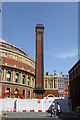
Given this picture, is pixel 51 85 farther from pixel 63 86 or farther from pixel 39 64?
pixel 39 64

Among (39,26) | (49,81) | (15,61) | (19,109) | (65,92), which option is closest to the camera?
(19,109)

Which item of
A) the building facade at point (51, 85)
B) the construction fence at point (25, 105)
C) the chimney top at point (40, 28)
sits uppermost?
the chimney top at point (40, 28)

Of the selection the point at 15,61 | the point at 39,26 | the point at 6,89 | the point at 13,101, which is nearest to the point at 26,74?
the point at 15,61

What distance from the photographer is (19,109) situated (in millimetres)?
28141

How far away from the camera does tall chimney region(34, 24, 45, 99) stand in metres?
35.4

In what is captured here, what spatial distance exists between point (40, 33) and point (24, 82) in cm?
1689

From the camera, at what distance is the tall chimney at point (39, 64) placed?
35.4 m

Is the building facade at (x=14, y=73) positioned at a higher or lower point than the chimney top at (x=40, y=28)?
lower

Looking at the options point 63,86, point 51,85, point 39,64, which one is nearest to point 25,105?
point 39,64

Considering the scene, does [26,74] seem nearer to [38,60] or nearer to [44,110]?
[38,60]

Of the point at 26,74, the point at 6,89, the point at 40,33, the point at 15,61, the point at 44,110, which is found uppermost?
the point at 40,33

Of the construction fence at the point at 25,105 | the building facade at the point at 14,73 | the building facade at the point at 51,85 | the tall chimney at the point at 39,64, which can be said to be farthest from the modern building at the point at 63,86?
the construction fence at the point at 25,105

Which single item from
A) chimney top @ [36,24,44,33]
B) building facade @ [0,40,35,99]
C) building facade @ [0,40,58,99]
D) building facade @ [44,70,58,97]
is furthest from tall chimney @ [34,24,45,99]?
building facade @ [44,70,58,97]

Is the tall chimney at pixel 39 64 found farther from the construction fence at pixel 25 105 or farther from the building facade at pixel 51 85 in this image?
the building facade at pixel 51 85
